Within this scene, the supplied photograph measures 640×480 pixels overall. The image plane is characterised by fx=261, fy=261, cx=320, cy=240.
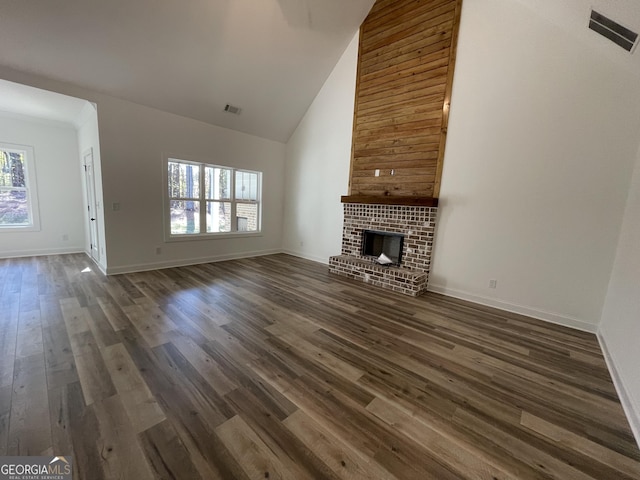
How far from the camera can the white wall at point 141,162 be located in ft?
12.8

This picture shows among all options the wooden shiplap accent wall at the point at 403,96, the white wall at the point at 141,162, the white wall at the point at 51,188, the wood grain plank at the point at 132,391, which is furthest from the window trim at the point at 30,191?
the wooden shiplap accent wall at the point at 403,96

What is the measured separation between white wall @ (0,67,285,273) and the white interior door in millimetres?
840

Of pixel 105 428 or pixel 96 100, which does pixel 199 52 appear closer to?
pixel 96 100

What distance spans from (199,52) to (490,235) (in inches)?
188

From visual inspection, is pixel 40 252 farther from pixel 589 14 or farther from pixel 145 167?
pixel 589 14

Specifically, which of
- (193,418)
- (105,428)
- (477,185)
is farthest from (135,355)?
(477,185)

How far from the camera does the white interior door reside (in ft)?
15.0

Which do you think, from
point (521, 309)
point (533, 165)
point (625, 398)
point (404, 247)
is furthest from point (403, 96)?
point (625, 398)

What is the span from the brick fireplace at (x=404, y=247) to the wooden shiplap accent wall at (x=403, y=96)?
29cm

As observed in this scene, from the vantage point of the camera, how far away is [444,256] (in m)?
3.93

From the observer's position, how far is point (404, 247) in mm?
4242

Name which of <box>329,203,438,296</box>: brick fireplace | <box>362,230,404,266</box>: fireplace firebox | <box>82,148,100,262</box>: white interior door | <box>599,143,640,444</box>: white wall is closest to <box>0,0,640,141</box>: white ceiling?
<box>82,148,100,262</box>: white interior door

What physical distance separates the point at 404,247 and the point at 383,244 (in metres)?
0.53

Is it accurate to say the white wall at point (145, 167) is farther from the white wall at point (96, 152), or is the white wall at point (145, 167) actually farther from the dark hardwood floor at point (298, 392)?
the dark hardwood floor at point (298, 392)
